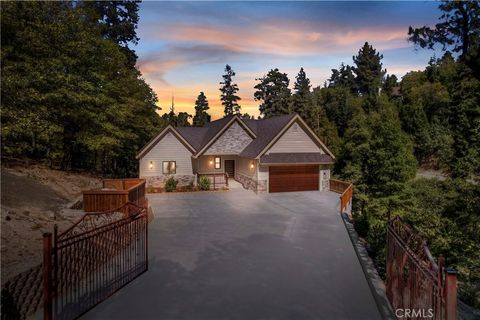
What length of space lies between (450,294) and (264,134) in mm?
22755

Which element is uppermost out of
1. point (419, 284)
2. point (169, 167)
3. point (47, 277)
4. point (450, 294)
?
point (169, 167)

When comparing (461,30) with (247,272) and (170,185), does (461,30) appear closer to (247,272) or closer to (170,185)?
(247,272)

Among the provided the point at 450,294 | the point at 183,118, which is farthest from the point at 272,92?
the point at 450,294

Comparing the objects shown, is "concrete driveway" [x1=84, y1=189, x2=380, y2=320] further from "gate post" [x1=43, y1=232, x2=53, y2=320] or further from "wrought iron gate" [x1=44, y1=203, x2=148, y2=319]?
"gate post" [x1=43, y1=232, x2=53, y2=320]

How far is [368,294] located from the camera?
7.91 metres

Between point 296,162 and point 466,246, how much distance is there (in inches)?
460

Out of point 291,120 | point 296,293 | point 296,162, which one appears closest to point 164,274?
point 296,293

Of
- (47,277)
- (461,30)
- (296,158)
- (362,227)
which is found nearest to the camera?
(47,277)

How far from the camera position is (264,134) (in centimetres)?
2658

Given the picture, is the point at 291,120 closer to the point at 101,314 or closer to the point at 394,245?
the point at 394,245

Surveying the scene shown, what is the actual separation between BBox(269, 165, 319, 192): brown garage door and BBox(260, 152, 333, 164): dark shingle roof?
0.77 meters

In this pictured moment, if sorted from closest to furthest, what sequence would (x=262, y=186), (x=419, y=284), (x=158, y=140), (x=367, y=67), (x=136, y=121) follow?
(x=419, y=284) → (x=262, y=186) → (x=158, y=140) → (x=136, y=121) → (x=367, y=67)

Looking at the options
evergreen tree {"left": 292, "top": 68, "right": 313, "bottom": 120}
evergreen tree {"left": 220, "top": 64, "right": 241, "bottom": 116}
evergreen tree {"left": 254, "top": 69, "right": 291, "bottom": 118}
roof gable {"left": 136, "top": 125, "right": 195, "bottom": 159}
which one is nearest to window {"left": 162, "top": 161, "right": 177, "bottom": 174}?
roof gable {"left": 136, "top": 125, "right": 195, "bottom": 159}

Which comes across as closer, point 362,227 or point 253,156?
point 362,227
